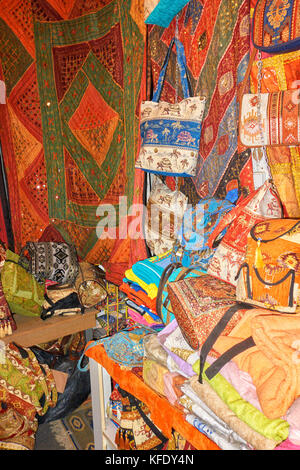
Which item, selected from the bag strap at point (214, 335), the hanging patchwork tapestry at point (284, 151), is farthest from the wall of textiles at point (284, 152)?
the bag strap at point (214, 335)

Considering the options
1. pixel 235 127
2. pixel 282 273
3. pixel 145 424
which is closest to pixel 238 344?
pixel 282 273

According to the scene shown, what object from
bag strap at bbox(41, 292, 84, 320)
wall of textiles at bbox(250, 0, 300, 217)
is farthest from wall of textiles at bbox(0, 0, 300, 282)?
bag strap at bbox(41, 292, 84, 320)

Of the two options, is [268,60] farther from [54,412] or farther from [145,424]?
[54,412]

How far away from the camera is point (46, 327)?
242 centimetres

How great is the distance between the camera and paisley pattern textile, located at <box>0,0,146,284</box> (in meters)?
2.23

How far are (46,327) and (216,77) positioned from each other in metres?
1.88

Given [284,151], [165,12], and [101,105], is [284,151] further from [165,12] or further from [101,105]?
[101,105]

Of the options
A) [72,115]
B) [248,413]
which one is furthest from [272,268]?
[72,115]

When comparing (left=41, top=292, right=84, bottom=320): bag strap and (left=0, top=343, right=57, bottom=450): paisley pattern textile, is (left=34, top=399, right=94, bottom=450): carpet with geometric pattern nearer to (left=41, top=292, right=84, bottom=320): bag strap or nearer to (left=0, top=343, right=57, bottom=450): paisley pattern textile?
(left=0, top=343, right=57, bottom=450): paisley pattern textile

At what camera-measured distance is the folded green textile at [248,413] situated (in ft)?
2.75

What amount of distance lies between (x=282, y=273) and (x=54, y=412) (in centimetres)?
208

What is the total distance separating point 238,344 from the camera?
99 centimetres

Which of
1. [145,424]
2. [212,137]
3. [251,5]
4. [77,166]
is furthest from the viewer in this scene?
[77,166]

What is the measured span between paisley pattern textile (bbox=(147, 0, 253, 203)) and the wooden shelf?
1.27 m
